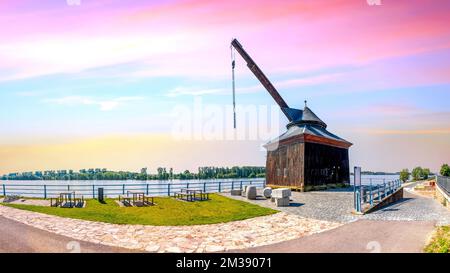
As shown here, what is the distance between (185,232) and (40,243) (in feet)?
14.9

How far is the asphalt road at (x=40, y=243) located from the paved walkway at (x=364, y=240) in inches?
183

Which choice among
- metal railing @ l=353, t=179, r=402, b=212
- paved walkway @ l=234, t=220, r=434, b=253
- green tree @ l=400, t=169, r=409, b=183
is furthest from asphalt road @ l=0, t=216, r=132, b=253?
green tree @ l=400, t=169, r=409, b=183

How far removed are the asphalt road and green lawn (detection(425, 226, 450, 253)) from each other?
28.9ft

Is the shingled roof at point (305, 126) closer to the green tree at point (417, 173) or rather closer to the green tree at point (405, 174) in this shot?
the green tree at point (405, 174)

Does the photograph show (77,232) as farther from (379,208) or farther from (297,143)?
(297,143)

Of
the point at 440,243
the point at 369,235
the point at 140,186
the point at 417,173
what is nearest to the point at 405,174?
the point at 417,173

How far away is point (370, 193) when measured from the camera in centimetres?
1689

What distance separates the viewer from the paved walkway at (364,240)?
8688mm

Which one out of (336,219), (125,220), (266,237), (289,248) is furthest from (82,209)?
(336,219)

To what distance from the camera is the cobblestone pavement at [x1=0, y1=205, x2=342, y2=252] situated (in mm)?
9250

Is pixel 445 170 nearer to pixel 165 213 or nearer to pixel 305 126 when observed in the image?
pixel 305 126

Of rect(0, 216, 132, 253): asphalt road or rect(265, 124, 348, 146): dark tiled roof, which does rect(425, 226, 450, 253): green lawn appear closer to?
rect(0, 216, 132, 253): asphalt road
